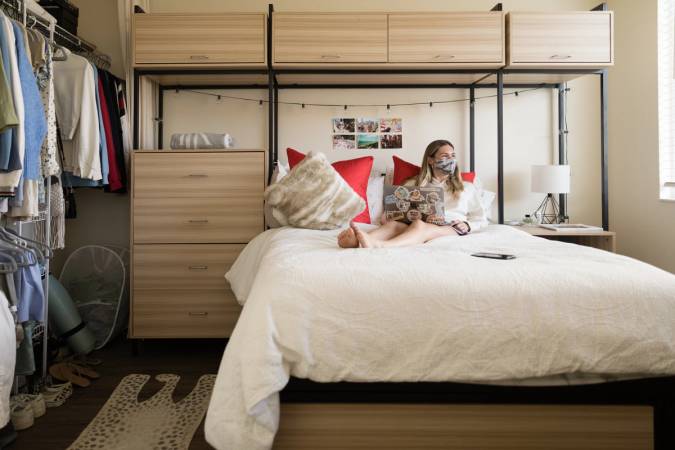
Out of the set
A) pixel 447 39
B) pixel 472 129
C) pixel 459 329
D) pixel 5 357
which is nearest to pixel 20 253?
pixel 5 357

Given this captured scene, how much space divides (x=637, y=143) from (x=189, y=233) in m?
2.87

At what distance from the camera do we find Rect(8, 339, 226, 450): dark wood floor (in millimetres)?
1586

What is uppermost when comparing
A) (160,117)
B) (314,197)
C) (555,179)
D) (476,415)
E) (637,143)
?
(160,117)

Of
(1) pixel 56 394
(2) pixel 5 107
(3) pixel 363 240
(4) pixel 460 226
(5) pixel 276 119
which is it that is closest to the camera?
(2) pixel 5 107

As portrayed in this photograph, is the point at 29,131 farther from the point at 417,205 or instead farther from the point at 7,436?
the point at 417,205

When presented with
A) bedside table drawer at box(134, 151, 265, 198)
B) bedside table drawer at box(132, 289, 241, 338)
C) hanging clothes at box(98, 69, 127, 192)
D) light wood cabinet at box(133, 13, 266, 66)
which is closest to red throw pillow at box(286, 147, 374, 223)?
bedside table drawer at box(134, 151, 265, 198)

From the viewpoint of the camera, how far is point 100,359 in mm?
2402

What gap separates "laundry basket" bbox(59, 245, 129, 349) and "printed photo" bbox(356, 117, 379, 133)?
1797 millimetres

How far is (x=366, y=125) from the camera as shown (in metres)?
3.18

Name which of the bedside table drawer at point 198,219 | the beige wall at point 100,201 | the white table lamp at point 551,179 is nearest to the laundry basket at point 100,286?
the beige wall at point 100,201

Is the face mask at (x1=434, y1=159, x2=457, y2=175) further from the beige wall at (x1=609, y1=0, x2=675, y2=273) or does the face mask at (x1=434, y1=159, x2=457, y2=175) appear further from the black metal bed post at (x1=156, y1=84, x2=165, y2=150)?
the black metal bed post at (x1=156, y1=84, x2=165, y2=150)

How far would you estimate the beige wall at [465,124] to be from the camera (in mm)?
3076

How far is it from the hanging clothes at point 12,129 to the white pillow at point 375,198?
1.74 metres

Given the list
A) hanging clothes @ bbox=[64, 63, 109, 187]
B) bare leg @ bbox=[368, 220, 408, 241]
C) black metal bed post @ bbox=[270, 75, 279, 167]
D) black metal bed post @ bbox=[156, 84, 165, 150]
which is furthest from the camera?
black metal bed post @ bbox=[156, 84, 165, 150]
